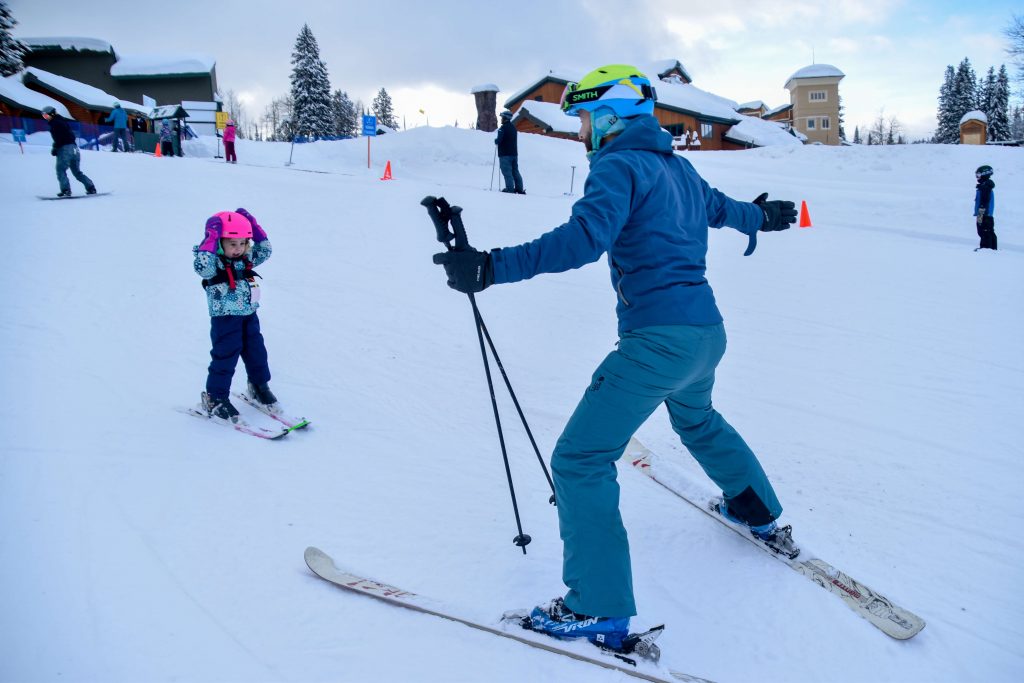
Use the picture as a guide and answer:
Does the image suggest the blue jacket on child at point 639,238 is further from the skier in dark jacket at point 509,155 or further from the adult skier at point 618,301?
the skier in dark jacket at point 509,155

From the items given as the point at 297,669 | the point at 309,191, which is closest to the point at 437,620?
the point at 297,669

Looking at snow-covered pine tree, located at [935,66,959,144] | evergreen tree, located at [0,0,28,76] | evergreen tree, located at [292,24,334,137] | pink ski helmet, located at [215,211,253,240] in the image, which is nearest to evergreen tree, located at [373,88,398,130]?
A: evergreen tree, located at [292,24,334,137]

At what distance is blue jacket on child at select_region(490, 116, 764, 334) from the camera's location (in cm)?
215

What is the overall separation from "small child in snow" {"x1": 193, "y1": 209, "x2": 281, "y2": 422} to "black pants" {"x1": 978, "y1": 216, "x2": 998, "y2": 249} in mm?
13128

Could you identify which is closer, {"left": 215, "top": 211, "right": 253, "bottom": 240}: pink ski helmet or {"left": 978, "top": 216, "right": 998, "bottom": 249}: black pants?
{"left": 215, "top": 211, "right": 253, "bottom": 240}: pink ski helmet

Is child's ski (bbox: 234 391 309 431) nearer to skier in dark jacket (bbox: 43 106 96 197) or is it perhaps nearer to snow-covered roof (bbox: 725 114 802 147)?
skier in dark jacket (bbox: 43 106 96 197)

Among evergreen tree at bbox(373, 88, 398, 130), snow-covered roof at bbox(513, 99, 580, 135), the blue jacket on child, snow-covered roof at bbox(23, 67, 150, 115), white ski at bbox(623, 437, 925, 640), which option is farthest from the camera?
evergreen tree at bbox(373, 88, 398, 130)

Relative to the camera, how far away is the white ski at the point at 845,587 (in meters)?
2.52

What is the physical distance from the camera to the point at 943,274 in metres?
8.91

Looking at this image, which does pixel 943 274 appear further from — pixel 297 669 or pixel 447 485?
pixel 297 669

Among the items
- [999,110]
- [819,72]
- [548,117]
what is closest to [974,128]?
[819,72]

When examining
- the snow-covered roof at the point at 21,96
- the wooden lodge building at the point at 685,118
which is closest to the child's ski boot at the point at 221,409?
the wooden lodge building at the point at 685,118

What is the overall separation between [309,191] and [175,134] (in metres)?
13.6

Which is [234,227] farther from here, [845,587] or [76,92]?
[76,92]
